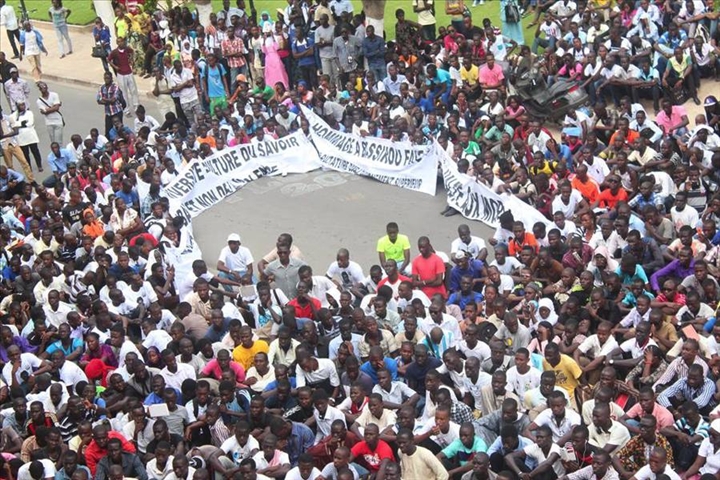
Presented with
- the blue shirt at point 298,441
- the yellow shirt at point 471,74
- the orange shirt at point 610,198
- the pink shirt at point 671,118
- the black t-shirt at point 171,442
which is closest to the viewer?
the blue shirt at point 298,441

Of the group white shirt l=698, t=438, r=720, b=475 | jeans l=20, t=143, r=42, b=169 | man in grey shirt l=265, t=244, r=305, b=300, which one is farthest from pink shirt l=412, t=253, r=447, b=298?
jeans l=20, t=143, r=42, b=169

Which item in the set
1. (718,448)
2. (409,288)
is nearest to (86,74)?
(409,288)

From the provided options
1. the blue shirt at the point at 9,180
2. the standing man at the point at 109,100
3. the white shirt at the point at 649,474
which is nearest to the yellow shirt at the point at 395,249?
the white shirt at the point at 649,474

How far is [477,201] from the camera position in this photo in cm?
1780

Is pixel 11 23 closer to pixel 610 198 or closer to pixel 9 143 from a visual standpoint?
pixel 9 143

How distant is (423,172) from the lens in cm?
1912

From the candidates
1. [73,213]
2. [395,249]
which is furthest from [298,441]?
[73,213]

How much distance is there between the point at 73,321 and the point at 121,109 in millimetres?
8964

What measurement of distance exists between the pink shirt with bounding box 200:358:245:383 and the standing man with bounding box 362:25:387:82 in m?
9.90

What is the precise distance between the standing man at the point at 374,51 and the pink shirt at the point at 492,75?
225 cm

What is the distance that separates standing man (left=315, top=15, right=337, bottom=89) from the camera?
22.8 m

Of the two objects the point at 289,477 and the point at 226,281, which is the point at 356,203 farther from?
the point at 289,477

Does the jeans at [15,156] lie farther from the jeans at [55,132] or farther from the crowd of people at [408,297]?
the jeans at [55,132]

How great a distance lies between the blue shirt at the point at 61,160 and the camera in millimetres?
20812
